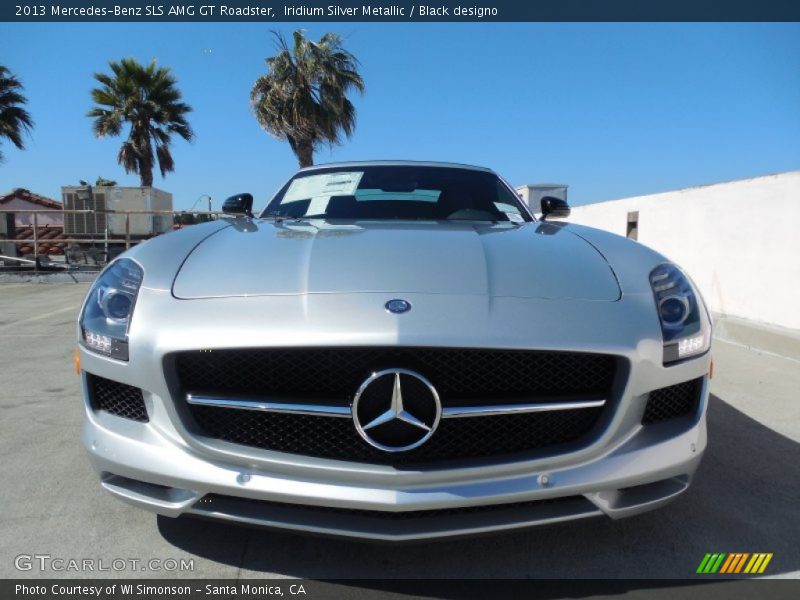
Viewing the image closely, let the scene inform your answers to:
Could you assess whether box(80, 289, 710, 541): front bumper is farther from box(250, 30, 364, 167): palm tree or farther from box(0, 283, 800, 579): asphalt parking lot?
box(250, 30, 364, 167): palm tree

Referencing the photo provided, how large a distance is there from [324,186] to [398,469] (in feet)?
6.32

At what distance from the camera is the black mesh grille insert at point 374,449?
146cm

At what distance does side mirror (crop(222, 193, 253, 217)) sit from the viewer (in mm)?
3020

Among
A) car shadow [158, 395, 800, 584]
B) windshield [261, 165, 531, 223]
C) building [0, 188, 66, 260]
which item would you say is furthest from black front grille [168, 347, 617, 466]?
building [0, 188, 66, 260]

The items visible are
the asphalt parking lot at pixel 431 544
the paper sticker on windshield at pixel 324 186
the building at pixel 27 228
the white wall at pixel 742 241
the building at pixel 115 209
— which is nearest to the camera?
the asphalt parking lot at pixel 431 544

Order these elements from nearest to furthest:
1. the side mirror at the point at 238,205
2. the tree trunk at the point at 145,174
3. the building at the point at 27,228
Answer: the side mirror at the point at 238,205 → the building at the point at 27,228 → the tree trunk at the point at 145,174

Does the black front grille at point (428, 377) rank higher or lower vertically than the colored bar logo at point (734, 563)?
higher

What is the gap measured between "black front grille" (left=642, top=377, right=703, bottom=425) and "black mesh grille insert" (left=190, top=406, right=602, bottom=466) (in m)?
0.17

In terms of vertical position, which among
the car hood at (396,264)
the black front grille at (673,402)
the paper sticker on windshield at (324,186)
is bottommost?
the black front grille at (673,402)

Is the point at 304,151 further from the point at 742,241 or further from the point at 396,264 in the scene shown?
the point at 396,264

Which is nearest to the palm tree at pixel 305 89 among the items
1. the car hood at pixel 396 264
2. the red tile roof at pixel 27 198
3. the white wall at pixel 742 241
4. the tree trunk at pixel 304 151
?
the tree trunk at pixel 304 151

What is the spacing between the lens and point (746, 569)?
5.45ft

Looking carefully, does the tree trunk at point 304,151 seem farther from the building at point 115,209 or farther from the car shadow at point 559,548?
the car shadow at point 559,548

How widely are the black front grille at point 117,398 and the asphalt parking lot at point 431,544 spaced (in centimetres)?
41
